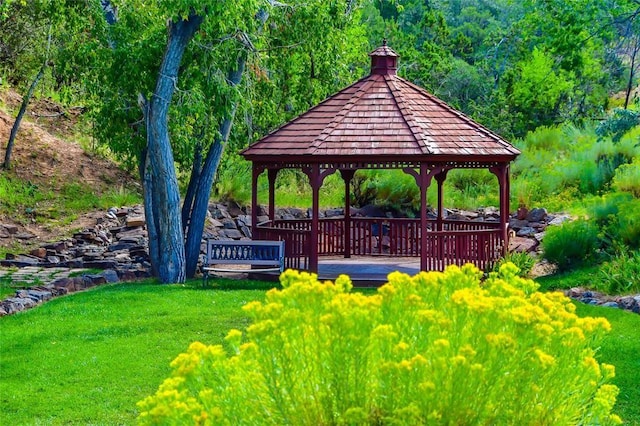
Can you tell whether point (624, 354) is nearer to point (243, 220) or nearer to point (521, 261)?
point (521, 261)

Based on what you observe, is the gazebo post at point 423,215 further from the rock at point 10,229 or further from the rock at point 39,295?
the rock at point 10,229

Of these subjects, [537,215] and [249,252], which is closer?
[249,252]

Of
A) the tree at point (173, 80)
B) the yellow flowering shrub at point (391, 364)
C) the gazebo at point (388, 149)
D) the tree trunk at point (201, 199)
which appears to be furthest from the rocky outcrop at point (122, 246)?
the yellow flowering shrub at point (391, 364)

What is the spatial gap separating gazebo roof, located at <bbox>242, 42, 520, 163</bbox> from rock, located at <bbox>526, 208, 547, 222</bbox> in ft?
15.7

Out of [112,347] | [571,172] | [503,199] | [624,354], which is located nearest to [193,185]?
[503,199]

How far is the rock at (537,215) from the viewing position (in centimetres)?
2356

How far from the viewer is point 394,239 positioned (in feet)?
71.1

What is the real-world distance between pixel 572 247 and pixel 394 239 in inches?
166

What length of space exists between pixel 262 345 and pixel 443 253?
42.7 ft

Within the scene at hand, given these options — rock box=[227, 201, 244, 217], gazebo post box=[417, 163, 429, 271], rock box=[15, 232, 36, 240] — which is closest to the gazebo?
gazebo post box=[417, 163, 429, 271]

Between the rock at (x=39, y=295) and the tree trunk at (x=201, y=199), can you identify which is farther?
the tree trunk at (x=201, y=199)

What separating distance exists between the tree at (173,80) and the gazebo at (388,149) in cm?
121

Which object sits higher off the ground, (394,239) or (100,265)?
(394,239)

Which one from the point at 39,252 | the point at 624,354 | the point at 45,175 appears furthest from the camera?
the point at 45,175
